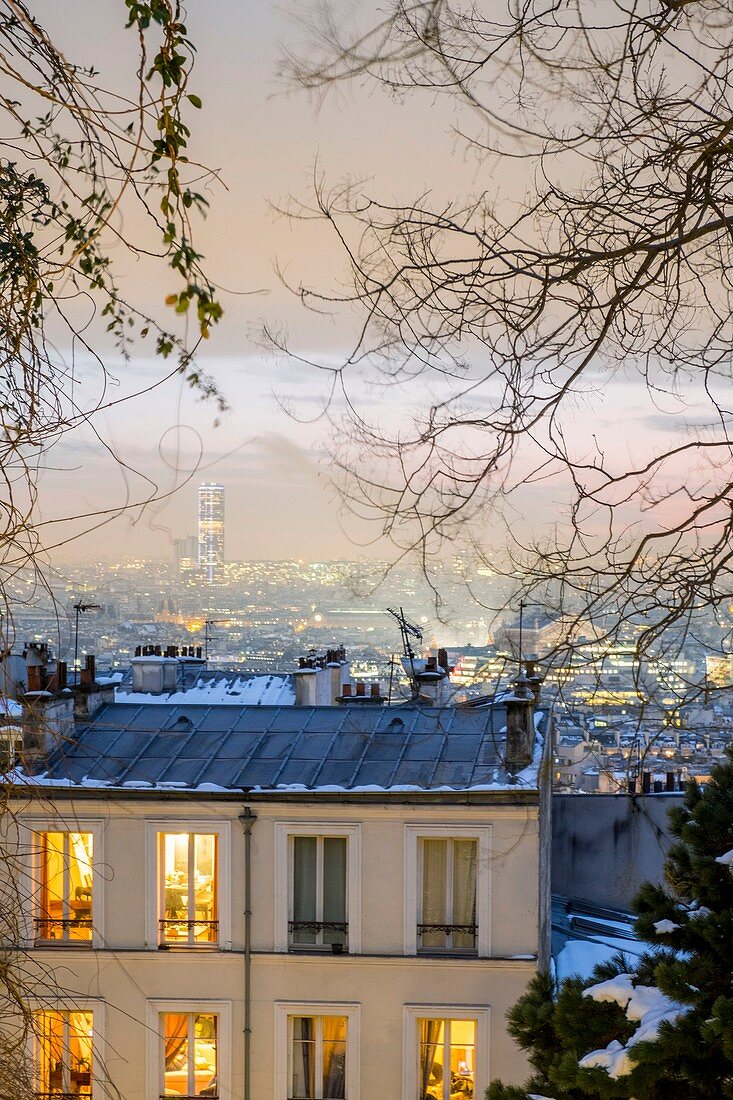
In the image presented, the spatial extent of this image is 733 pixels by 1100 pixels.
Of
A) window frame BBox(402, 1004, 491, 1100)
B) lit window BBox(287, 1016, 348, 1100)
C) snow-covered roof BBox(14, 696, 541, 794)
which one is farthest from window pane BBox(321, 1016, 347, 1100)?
snow-covered roof BBox(14, 696, 541, 794)

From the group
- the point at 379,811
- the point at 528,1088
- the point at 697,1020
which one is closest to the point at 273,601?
the point at 379,811

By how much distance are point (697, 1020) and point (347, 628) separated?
5.14 metres

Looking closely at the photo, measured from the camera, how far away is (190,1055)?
11859 millimetres

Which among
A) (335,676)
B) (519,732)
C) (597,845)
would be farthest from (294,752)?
(335,676)

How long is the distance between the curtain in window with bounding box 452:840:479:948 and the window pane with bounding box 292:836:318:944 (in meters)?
1.45

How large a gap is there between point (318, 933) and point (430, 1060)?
165 cm

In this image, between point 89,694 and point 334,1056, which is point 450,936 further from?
point 89,694

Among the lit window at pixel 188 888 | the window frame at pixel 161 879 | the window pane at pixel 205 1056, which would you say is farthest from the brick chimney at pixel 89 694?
the window pane at pixel 205 1056

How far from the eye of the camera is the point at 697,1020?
520 centimetres

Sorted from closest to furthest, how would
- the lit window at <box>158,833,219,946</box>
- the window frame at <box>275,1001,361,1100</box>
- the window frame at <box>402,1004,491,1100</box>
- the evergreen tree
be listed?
the evergreen tree → the window frame at <box>402,1004,491,1100</box> → the window frame at <box>275,1001,361,1100</box> → the lit window at <box>158,833,219,946</box>

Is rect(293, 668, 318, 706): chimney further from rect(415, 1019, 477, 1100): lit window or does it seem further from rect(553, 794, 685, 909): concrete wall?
rect(415, 1019, 477, 1100): lit window

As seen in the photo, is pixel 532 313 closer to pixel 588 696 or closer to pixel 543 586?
pixel 543 586

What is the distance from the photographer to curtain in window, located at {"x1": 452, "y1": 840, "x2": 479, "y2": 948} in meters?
11.9

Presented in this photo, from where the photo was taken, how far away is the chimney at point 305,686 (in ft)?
57.1
